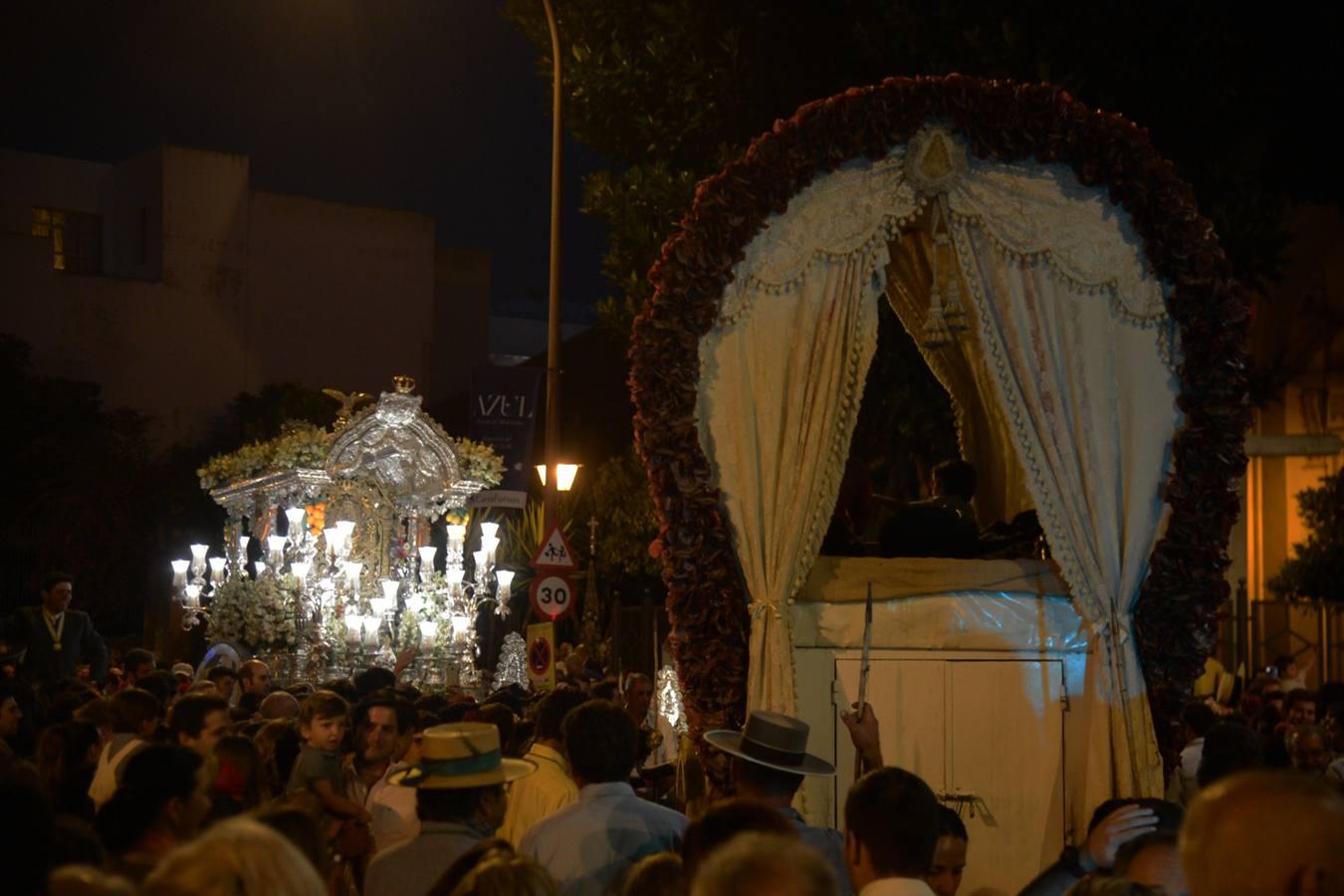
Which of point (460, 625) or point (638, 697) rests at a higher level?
point (460, 625)

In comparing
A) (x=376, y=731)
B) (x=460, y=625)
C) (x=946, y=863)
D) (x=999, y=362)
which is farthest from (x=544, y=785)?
(x=460, y=625)

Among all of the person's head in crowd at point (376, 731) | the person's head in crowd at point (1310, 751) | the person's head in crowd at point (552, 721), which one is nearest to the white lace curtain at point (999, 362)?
the person's head in crowd at point (552, 721)

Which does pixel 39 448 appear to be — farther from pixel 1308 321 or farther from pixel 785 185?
pixel 785 185

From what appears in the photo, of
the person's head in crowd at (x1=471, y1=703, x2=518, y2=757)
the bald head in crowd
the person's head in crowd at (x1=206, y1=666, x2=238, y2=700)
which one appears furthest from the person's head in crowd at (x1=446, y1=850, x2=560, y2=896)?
the person's head in crowd at (x1=206, y1=666, x2=238, y2=700)

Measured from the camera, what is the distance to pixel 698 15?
703 inches

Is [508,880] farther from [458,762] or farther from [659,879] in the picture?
[458,762]

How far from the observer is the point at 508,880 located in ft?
14.4

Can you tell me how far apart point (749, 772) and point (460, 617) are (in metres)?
13.5

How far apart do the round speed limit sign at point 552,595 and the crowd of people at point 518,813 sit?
349 centimetres

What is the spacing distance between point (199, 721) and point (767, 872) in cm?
510

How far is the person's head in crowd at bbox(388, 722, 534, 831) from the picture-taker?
19.2 feet

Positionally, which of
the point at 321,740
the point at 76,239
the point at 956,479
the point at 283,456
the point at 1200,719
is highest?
the point at 76,239

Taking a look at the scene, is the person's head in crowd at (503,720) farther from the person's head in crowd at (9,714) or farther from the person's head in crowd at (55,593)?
the person's head in crowd at (55,593)

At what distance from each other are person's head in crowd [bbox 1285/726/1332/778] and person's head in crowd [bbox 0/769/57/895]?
9012 mm
